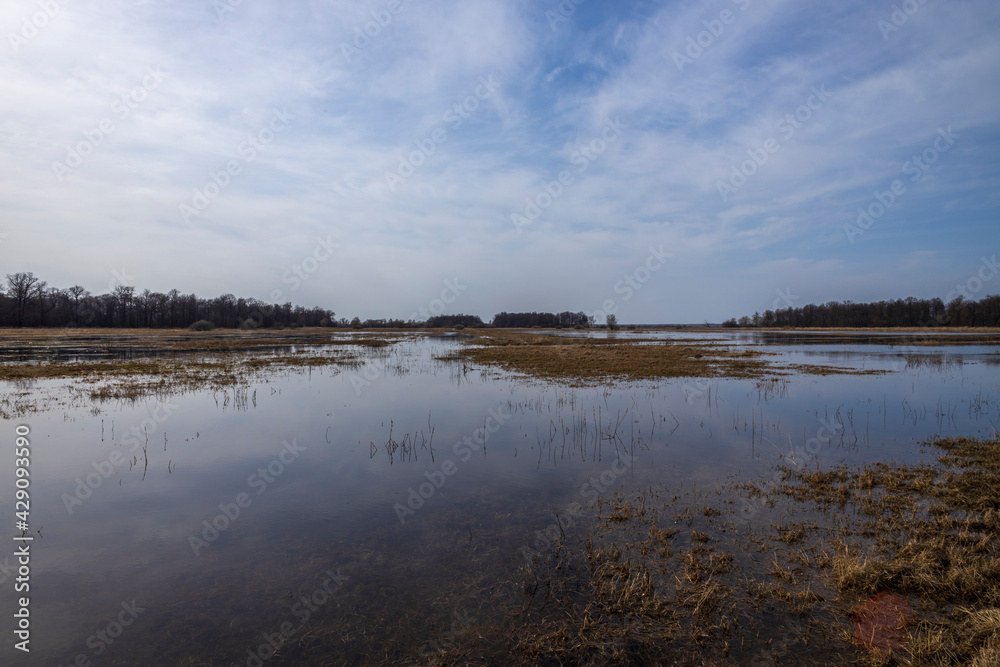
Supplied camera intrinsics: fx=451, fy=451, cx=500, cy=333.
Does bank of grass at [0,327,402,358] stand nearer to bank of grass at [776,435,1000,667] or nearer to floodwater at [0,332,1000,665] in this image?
floodwater at [0,332,1000,665]

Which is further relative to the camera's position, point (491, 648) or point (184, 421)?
point (184, 421)

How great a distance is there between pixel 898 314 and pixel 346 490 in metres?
150

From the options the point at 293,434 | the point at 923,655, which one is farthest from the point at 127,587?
the point at 923,655

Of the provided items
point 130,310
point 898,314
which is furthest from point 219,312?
point 898,314

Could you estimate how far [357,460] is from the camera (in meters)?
10.2

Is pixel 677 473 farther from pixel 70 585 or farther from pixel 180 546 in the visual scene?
pixel 70 585

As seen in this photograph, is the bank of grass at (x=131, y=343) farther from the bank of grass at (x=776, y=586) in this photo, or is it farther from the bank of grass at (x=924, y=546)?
the bank of grass at (x=924, y=546)

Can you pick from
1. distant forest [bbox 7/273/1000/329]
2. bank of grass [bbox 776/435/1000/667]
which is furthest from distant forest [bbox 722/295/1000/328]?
bank of grass [bbox 776/435/1000/667]

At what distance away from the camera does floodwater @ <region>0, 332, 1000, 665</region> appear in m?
4.69

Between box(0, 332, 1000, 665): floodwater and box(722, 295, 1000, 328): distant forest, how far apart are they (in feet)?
394

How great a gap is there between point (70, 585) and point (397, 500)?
4.21m

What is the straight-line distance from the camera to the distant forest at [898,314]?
99875 mm

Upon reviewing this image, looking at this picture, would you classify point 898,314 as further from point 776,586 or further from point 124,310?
point 124,310

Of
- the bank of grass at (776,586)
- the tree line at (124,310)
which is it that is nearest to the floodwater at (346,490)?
the bank of grass at (776,586)
